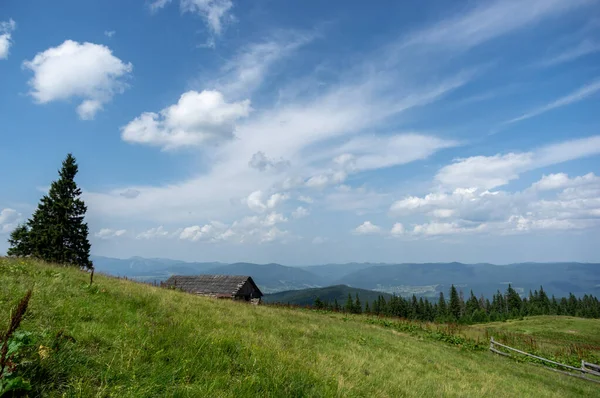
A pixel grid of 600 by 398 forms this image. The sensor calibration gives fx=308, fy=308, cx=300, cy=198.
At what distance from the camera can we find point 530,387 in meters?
12.9

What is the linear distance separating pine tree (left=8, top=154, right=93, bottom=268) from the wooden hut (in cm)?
1264

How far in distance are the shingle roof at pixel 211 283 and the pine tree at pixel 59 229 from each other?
12.4 meters

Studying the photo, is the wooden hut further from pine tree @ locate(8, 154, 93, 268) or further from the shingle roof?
pine tree @ locate(8, 154, 93, 268)

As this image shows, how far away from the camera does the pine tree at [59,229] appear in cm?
3959

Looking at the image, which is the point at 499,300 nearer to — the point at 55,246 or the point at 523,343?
the point at 523,343

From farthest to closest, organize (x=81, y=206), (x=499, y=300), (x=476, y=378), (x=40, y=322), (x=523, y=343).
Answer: (x=499, y=300), (x=81, y=206), (x=523, y=343), (x=476, y=378), (x=40, y=322)

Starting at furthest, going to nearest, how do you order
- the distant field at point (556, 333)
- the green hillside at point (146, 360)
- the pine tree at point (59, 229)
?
the pine tree at point (59, 229)
the distant field at point (556, 333)
the green hillside at point (146, 360)

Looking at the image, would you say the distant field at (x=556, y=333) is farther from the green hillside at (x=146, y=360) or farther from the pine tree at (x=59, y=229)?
the pine tree at (x=59, y=229)

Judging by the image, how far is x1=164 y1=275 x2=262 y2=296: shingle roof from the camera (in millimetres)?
41034

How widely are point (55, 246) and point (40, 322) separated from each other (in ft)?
147

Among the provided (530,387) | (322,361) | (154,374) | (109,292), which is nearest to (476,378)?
(530,387)

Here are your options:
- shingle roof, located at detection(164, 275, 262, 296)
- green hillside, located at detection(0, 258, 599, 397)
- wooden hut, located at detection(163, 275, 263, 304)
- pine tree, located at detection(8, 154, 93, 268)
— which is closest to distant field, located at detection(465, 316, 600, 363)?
green hillside, located at detection(0, 258, 599, 397)

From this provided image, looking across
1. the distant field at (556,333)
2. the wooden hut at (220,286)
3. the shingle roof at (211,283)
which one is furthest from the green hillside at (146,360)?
the shingle roof at (211,283)

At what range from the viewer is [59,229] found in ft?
135
